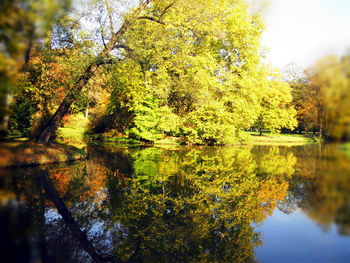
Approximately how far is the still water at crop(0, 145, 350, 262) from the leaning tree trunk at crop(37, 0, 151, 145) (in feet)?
17.9

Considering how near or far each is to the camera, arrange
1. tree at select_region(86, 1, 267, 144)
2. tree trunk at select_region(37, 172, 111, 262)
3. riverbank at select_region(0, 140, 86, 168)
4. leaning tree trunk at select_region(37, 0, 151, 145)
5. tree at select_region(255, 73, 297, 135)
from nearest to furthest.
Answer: tree trunk at select_region(37, 172, 111, 262), riverbank at select_region(0, 140, 86, 168), leaning tree trunk at select_region(37, 0, 151, 145), tree at select_region(86, 1, 267, 144), tree at select_region(255, 73, 297, 135)

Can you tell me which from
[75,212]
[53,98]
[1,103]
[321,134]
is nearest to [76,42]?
[53,98]

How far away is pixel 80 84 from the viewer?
1350 cm

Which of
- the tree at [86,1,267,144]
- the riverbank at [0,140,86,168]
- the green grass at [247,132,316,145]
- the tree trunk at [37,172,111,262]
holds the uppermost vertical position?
the tree at [86,1,267,144]

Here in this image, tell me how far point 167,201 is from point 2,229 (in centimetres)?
364

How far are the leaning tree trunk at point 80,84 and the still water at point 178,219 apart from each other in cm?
545

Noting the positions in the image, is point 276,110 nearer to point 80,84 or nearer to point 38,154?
point 80,84

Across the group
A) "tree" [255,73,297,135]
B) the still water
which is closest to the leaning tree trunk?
the still water

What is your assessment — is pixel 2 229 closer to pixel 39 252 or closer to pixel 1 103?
pixel 39 252

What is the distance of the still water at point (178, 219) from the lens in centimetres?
277

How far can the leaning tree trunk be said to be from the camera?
13148 millimetres

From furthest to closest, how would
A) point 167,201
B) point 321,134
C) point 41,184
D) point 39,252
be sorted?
point 41,184 < point 167,201 < point 39,252 < point 321,134

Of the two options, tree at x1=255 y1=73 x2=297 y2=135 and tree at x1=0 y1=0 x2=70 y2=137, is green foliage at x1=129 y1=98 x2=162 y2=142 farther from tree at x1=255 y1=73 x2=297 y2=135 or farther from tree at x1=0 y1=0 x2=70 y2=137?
tree at x1=0 y1=0 x2=70 y2=137

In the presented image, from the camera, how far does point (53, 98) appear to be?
13969mm
